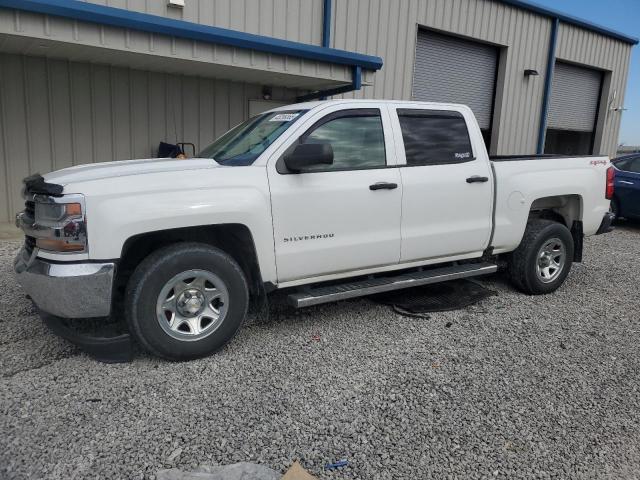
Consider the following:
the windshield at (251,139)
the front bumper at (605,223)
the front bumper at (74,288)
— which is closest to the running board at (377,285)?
the windshield at (251,139)

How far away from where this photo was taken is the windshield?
4.04 meters

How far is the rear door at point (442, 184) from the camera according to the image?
14.9ft

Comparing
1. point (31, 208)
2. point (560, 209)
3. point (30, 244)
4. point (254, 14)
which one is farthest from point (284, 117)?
point (254, 14)

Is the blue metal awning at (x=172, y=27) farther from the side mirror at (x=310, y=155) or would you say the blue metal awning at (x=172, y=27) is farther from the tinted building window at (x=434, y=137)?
the side mirror at (x=310, y=155)

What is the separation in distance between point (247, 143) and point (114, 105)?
18.2 ft

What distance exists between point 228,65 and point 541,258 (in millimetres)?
4931

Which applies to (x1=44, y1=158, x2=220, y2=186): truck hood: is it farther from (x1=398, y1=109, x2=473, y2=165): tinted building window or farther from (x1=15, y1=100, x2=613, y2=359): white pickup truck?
(x1=398, y1=109, x2=473, y2=165): tinted building window

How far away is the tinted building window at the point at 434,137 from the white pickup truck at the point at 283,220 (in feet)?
0.04

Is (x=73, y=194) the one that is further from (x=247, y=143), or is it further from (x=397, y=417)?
(x=397, y=417)

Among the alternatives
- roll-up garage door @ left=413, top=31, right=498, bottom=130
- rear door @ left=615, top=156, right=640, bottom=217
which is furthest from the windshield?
rear door @ left=615, top=156, right=640, bottom=217

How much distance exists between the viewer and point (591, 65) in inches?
659

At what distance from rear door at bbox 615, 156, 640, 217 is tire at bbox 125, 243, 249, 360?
32.3ft

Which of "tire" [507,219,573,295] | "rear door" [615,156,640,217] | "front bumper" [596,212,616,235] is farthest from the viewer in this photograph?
"rear door" [615,156,640,217]

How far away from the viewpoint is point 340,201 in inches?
162
